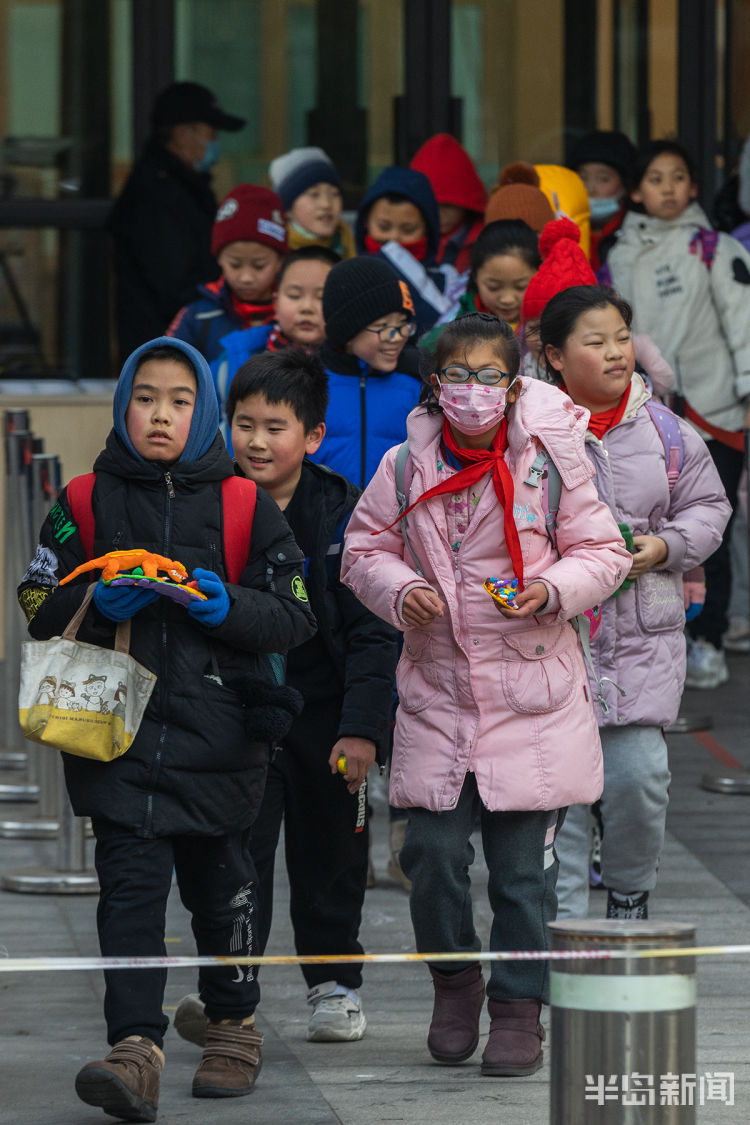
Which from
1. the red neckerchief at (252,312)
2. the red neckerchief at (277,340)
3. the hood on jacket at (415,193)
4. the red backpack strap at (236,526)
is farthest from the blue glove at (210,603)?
the hood on jacket at (415,193)

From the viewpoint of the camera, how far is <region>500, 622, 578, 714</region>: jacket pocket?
4664mm

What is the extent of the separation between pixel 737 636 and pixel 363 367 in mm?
4879

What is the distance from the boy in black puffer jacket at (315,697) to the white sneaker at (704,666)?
448 cm

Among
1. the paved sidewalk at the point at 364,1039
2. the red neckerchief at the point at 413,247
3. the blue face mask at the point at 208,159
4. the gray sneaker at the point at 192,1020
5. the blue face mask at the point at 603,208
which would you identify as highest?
the blue face mask at the point at 208,159

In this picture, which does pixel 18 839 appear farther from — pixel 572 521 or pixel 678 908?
pixel 572 521

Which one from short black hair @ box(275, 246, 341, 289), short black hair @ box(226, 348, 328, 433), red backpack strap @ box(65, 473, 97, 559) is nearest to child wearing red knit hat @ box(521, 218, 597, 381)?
short black hair @ box(275, 246, 341, 289)

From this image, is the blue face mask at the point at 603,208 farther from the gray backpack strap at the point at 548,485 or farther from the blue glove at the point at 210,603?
the blue glove at the point at 210,603

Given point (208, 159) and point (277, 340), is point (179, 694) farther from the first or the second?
point (208, 159)

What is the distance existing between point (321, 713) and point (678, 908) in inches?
67.8

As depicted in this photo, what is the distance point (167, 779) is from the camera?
14.6 feet

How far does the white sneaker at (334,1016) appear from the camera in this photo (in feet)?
16.5

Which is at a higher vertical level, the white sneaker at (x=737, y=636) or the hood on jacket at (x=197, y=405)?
the hood on jacket at (x=197, y=405)

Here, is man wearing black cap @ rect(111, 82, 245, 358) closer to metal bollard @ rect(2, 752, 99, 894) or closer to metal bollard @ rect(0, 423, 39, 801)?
metal bollard @ rect(0, 423, 39, 801)

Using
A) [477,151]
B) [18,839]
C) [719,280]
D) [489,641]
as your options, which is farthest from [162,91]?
[489,641]
